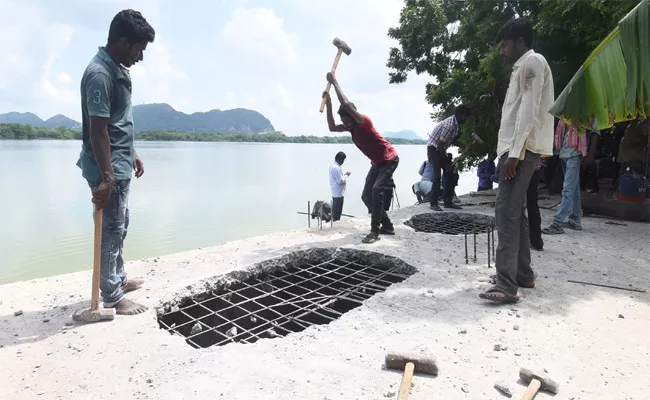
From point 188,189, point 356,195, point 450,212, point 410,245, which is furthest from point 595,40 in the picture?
point 188,189

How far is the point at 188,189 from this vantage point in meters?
21.3

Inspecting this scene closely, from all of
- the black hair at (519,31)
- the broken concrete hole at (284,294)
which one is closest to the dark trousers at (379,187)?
the broken concrete hole at (284,294)

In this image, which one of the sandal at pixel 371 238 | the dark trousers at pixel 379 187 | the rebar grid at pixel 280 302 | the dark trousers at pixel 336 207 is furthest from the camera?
the dark trousers at pixel 336 207

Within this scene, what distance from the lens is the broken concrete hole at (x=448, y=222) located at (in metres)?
6.25

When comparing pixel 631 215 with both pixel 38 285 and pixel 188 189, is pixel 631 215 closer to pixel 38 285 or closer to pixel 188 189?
pixel 38 285

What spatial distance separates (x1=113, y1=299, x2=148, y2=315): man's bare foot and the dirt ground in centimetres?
7

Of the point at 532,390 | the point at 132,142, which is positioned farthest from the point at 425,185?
the point at 532,390

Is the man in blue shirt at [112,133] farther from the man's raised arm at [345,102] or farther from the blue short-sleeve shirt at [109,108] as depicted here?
the man's raised arm at [345,102]

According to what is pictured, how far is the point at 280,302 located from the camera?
3.77 metres

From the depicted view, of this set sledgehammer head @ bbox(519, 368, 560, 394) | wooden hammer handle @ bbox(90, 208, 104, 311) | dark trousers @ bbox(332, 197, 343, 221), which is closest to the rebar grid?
wooden hammer handle @ bbox(90, 208, 104, 311)

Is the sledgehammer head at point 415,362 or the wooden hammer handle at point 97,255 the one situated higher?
the wooden hammer handle at point 97,255

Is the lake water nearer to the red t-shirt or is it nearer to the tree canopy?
the tree canopy

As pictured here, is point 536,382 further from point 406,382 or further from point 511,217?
point 511,217

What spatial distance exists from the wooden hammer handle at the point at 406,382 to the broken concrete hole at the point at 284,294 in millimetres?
1127
